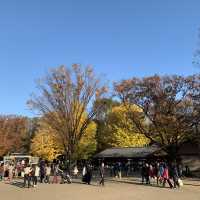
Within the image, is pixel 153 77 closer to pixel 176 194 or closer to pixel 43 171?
pixel 43 171

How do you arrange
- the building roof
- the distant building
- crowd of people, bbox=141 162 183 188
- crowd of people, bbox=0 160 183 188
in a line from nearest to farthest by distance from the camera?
crowd of people, bbox=0 160 183 188 < crowd of people, bbox=141 162 183 188 < the distant building < the building roof

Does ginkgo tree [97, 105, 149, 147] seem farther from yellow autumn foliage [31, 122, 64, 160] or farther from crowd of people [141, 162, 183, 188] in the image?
crowd of people [141, 162, 183, 188]

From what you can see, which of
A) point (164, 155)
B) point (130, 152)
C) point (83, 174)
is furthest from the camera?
point (130, 152)

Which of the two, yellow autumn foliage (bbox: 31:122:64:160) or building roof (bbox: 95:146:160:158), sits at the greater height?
yellow autumn foliage (bbox: 31:122:64:160)

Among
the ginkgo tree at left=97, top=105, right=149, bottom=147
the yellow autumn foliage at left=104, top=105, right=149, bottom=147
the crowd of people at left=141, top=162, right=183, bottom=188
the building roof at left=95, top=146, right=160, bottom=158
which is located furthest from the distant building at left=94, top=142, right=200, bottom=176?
the yellow autumn foliage at left=104, top=105, right=149, bottom=147

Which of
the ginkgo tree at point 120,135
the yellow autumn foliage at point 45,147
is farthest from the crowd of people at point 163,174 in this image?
the yellow autumn foliage at point 45,147

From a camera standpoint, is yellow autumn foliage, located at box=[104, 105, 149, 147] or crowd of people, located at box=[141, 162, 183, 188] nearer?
crowd of people, located at box=[141, 162, 183, 188]

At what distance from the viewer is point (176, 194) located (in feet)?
77.8

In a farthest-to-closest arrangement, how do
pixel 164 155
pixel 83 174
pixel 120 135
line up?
pixel 120 135 → pixel 164 155 → pixel 83 174

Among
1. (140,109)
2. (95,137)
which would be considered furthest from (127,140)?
(140,109)

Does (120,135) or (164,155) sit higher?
(120,135)

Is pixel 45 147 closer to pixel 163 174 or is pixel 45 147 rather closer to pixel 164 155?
pixel 164 155

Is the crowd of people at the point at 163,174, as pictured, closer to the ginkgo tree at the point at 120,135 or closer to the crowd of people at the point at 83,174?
the crowd of people at the point at 83,174

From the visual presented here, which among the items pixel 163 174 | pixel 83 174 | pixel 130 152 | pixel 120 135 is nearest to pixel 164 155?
pixel 130 152
